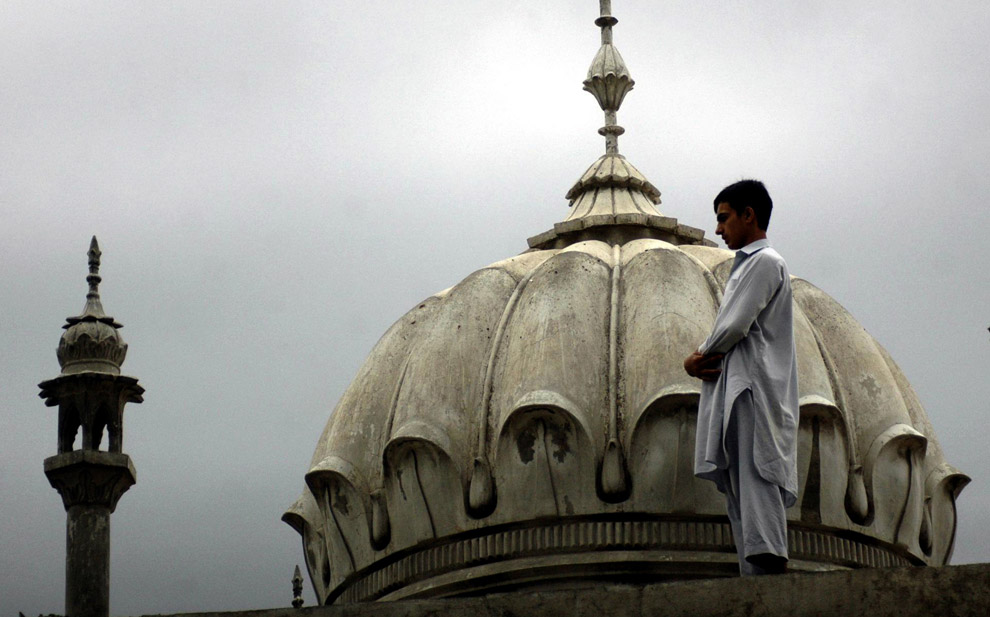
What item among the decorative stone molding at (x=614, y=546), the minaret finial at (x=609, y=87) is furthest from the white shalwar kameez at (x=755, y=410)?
the minaret finial at (x=609, y=87)

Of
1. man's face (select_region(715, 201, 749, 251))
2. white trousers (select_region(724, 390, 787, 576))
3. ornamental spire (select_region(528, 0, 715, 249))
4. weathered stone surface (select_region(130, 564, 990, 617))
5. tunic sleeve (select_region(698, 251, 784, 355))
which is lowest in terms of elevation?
weathered stone surface (select_region(130, 564, 990, 617))

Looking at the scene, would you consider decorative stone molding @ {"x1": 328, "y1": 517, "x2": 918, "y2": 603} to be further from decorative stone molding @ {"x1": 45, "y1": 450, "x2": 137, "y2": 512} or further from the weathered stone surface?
the weathered stone surface

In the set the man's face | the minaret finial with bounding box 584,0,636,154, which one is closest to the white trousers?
the man's face

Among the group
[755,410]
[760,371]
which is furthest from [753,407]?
[760,371]

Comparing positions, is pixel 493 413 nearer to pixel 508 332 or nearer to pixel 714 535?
pixel 508 332

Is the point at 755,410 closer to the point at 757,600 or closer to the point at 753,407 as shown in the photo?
the point at 753,407

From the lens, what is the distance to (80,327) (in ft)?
49.9

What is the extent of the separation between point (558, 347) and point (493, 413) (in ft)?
2.47

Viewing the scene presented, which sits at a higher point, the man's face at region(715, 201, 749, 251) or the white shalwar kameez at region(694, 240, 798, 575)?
the man's face at region(715, 201, 749, 251)

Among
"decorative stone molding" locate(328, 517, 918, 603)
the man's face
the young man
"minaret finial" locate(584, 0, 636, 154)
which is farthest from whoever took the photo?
"minaret finial" locate(584, 0, 636, 154)

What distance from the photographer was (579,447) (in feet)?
48.5

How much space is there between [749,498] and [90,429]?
20.5 ft

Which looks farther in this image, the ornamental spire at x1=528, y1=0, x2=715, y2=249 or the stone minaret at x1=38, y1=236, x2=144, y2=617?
the ornamental spire at x1=528, y1=0, x2=715, y2=249

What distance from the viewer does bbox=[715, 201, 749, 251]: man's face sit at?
11602 millimetres
